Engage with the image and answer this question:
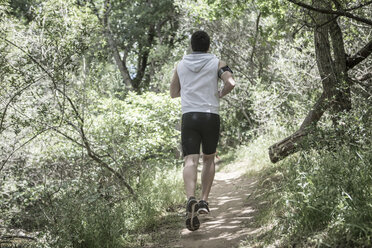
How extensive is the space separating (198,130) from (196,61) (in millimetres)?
790

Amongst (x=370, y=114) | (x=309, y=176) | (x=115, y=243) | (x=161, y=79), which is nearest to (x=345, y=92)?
(x=370, y=114)

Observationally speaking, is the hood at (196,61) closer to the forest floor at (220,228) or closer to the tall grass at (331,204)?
the tall grass at (331,204)

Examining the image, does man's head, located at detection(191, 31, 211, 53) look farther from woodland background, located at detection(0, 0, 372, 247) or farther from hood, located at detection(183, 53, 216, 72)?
woodland background, located at detection(0, 0, 372, 247)

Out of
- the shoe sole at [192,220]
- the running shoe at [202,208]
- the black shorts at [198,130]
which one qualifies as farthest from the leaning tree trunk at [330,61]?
the shoe sole at [192,220]

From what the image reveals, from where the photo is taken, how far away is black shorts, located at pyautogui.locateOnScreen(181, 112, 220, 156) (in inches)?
150

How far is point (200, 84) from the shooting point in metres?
3.85

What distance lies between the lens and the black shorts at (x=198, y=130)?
3.81 metres

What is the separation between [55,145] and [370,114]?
5.39 m

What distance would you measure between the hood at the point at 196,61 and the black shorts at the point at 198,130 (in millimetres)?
529

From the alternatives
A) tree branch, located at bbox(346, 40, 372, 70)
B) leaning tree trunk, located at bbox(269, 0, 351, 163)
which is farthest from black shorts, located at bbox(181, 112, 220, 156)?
tree branch, located at bbox(346, 40, 372, 70)

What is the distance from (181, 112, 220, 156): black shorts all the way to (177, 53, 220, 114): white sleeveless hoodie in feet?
0.22

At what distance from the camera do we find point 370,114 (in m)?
4.12

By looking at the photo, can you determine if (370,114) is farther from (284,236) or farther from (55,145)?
(55,145)

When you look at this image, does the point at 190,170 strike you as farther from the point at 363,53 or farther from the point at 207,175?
the point at 363,53
